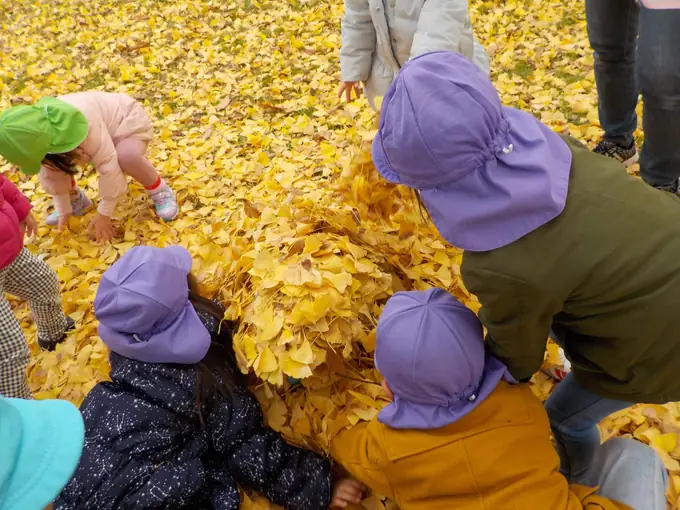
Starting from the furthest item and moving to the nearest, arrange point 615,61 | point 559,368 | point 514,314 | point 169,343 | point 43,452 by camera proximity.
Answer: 1. point 615,61
2. point 559,368
3. point 169,343
4. point 514,314
5. point 43,452

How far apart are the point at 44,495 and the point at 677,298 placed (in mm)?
1513

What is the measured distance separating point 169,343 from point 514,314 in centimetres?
115

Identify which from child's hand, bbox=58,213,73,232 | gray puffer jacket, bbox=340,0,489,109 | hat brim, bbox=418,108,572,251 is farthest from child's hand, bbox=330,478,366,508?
child's hand, bbox=58,213,73,232

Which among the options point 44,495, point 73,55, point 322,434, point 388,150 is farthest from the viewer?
point 73,55

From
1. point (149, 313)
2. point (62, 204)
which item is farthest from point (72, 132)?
point (149, 313)

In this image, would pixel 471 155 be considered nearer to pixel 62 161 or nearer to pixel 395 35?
pixel 395 35

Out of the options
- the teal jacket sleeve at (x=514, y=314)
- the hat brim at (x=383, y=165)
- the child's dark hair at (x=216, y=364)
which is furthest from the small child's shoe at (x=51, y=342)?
the teal jacket sleeve at (x=514, y=314)

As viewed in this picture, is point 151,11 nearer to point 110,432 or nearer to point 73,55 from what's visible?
point 73,55

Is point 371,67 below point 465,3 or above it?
below

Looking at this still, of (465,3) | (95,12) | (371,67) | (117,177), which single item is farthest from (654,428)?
(95,12)

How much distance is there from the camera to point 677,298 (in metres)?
1.33

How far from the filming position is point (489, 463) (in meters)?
1.56

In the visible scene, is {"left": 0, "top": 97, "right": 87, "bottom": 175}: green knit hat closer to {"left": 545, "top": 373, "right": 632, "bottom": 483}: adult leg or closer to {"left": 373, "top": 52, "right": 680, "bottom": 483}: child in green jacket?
{"left": 373, "top": 52, "right": 680, "bottom": 483}: child in green jacket

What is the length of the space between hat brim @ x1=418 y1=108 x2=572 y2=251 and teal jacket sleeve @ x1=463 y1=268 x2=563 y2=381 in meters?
0.09
